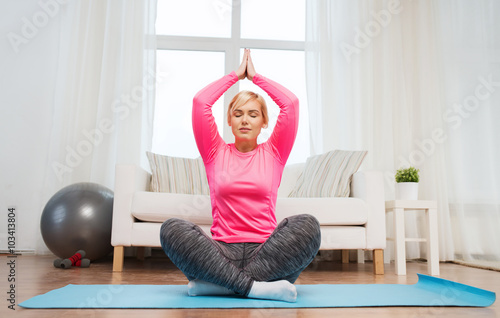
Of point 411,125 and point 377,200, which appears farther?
point 411,125

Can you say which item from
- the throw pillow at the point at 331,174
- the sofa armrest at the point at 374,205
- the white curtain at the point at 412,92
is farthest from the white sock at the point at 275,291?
the white curtain at the point at 412,92

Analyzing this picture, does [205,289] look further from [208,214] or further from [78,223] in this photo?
[78,223]

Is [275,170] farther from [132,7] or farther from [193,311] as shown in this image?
[132,7]

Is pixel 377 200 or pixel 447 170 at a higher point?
pixel 447 170

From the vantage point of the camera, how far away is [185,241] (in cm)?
141

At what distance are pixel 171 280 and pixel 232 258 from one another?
2.14ft

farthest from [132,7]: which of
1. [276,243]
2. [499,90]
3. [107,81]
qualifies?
[499,90]

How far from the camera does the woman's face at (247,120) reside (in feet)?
5.36

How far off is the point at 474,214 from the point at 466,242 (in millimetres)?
238

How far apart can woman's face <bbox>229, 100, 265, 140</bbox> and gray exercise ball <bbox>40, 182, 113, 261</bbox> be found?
4.81 ft

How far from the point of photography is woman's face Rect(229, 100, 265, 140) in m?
1.63

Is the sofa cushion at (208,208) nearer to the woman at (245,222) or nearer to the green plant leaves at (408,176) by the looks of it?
the green plant leaves at (408,176)

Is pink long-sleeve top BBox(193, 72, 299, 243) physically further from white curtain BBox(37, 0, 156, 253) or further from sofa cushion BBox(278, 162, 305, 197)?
white curtain BBox(37, 0, 156, 253)

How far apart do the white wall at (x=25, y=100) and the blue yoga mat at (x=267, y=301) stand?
2.07m
